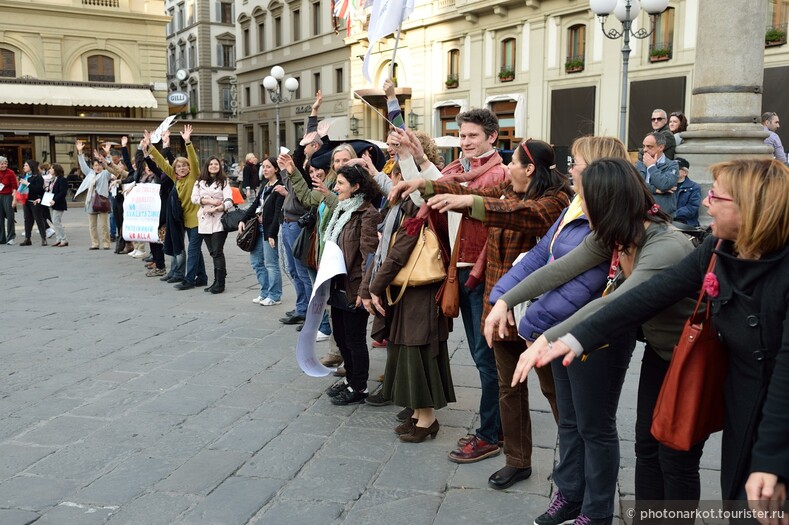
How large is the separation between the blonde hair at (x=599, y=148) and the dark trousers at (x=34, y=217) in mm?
13734

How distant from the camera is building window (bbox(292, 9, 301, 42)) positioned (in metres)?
40.5

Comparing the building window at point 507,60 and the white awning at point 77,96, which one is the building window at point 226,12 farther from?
the building window at point 507,60

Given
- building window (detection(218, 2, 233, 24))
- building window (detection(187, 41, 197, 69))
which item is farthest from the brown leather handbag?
building window (detection(187, 41, 197, 69))

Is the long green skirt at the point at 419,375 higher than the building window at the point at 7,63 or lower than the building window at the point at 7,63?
lower

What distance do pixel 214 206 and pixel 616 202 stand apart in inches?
273

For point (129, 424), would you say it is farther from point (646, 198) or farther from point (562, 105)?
point (562, 105)

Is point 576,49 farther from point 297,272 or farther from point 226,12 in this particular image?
point 226,12

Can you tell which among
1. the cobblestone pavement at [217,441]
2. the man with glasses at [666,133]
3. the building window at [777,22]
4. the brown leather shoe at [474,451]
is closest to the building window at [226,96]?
the building window at [777,22]

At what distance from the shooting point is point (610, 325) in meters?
2.42

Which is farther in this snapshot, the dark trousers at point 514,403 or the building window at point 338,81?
the building window at point 338,81

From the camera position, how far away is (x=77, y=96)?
31.9 m

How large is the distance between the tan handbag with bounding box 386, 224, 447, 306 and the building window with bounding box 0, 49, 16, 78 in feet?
110

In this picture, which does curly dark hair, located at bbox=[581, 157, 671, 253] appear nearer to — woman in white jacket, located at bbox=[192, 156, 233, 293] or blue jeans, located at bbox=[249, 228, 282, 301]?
blue jeans, located at bbox=[249, 228, 282, 301]

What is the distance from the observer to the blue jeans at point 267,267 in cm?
827
